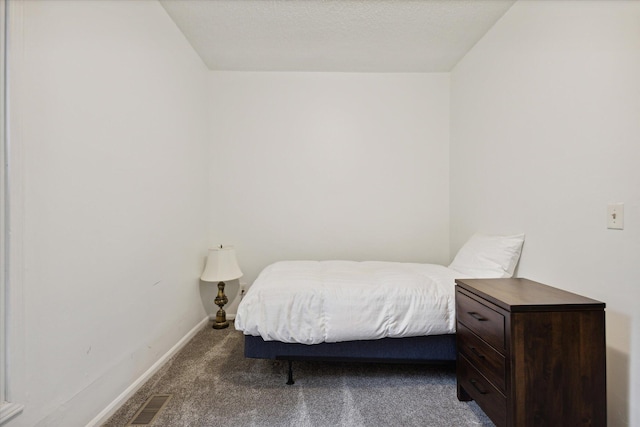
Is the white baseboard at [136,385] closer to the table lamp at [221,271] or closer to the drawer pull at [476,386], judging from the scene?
the table lamp at [221,271]

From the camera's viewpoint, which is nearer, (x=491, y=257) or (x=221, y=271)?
(x=491, y=257)

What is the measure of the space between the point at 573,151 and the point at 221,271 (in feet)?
8.90

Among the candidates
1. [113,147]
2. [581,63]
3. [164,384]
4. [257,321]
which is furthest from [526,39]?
[164,384]

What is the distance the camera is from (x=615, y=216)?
1254 mm

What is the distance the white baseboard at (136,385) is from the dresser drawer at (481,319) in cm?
199

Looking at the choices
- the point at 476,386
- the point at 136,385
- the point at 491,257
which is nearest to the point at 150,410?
the point at 136,385

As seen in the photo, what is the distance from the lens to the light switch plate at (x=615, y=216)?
123cm

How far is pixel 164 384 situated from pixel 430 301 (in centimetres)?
177

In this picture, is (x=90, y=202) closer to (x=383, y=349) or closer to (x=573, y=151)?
(x=383, y=349)

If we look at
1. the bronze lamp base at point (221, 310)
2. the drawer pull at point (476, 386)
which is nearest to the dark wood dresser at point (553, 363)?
the drawer pull at point (476, 386)

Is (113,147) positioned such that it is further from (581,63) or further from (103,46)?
(581,63)

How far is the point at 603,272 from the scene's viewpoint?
131 centimetres

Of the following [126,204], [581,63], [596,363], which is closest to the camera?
[596,363]

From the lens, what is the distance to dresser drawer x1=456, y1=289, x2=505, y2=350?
4.08 feet
